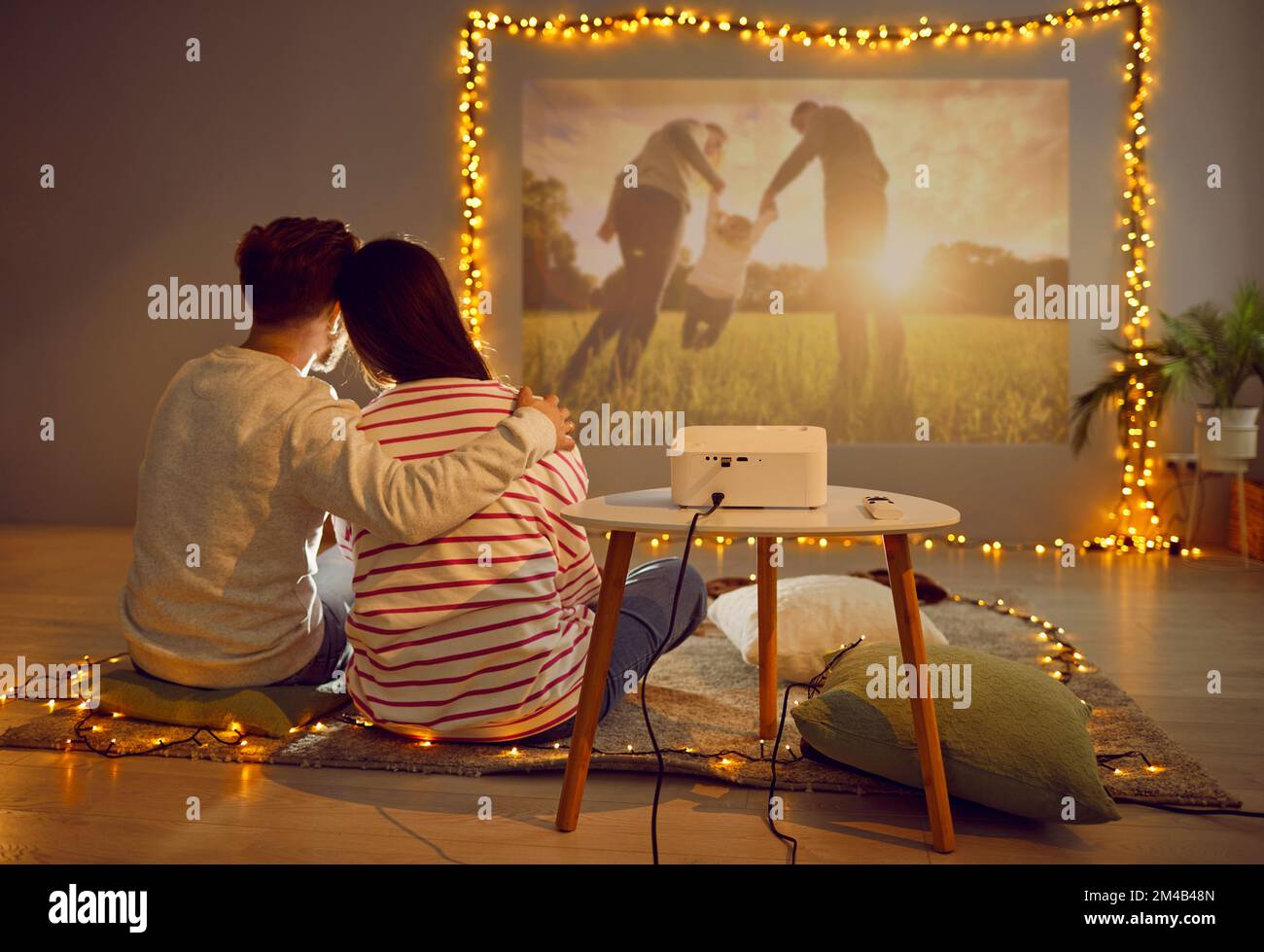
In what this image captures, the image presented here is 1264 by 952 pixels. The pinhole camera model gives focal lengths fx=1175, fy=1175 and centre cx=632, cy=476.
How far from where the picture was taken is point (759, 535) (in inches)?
62.6

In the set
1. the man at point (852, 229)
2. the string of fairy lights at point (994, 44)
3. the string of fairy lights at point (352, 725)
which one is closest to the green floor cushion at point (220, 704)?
the string of fairy lights at point (352, 725)

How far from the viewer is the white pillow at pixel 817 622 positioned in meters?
2.45

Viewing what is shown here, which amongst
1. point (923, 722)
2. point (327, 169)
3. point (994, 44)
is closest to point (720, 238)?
point (994, 44)

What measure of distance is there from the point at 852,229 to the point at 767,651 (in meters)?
3.12

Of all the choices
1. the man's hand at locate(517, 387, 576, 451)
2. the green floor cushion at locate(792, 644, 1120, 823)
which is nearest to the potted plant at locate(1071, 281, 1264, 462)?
the green floor cushion at locate(792, 644, 1120, 823)

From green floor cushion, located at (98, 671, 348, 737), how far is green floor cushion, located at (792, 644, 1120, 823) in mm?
875

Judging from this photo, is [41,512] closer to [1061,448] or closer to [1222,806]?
[1061,448]

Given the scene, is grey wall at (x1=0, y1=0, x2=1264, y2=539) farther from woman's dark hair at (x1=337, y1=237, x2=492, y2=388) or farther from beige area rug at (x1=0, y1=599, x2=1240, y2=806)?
woman's dark hair at (x1=337, y1=237, x2=492, y2=388)

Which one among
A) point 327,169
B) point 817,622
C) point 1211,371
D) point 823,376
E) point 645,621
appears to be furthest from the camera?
point 327,169

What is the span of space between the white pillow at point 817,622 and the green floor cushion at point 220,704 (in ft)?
→ 2.91

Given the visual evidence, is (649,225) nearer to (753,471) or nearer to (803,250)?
(803,250)

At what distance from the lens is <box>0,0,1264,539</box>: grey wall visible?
15.2 ft

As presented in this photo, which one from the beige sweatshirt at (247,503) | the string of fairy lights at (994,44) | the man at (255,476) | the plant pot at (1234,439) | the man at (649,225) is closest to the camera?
the beige sweatshirt at (247,503)

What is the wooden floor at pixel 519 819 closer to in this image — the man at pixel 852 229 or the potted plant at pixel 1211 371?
the potted plant at pixel 1211 371
